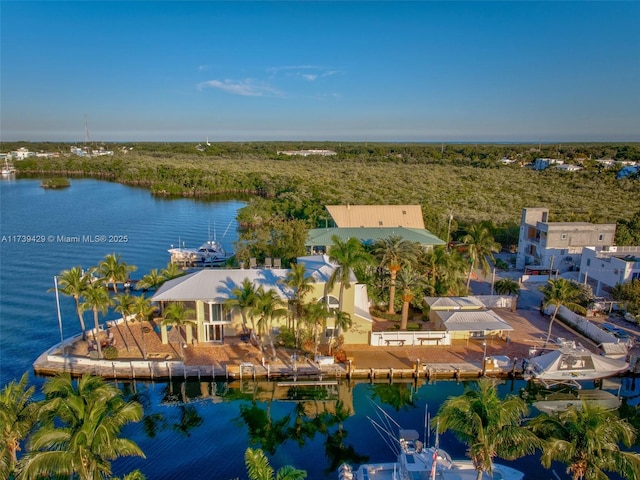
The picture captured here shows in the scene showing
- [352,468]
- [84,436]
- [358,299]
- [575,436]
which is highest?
[84,436]

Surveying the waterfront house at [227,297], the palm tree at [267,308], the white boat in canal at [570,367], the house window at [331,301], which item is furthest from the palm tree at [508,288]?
the palm tree at [267,308]

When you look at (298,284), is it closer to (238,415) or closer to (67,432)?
(238,415)

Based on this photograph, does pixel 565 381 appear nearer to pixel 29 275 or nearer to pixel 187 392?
pixel 187 392

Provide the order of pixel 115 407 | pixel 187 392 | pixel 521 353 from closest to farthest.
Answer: pixel 115 407, pixel 187 392, pixel 521 353

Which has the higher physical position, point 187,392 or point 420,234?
point 420,234

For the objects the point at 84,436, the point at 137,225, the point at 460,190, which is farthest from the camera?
the point at 460,190

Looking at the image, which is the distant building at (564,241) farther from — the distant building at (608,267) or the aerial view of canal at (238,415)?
the aerial view of canal at (238,415)

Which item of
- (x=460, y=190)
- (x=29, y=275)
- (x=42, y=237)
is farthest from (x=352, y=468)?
(x=460, y=190)

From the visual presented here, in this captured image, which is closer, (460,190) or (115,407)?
(115,407)
